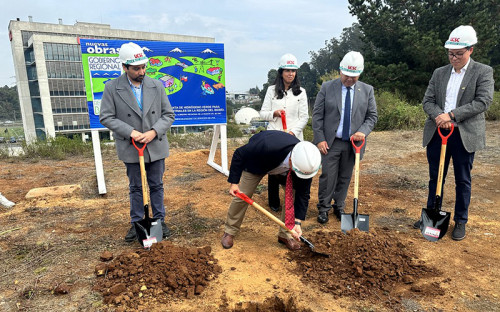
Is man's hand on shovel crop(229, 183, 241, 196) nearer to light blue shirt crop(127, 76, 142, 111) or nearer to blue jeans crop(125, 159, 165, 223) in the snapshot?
blue jeans crop(125, 159, 165, 223)

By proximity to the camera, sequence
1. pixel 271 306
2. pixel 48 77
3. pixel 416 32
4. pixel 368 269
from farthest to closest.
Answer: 1. pixel 48 77
2. pixel 416 32
3. pixel 368 269
4. pixel 271 306

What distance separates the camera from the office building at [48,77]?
4603 centimetres

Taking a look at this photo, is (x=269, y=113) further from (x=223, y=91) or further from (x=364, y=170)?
(x=364, y=170)

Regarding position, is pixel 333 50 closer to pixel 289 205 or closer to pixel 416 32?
pixel 416 32

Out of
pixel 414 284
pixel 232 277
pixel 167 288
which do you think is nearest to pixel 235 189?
pixel 232 277

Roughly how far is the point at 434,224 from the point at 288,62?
2417 millimetres

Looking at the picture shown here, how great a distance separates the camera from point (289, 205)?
3.19 meters

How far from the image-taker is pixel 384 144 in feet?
29.4

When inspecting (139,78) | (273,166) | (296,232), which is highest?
(139,78)

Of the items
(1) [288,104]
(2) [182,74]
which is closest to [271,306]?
(1) [288,104]

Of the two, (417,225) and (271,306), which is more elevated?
(417,225)

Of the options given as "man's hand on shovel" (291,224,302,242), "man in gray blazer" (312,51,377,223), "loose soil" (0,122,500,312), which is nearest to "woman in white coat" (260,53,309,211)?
"man in gray blazer" (312,51,377,223)

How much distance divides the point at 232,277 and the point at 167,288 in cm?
55

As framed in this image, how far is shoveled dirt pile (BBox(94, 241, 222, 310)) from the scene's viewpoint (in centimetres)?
252
